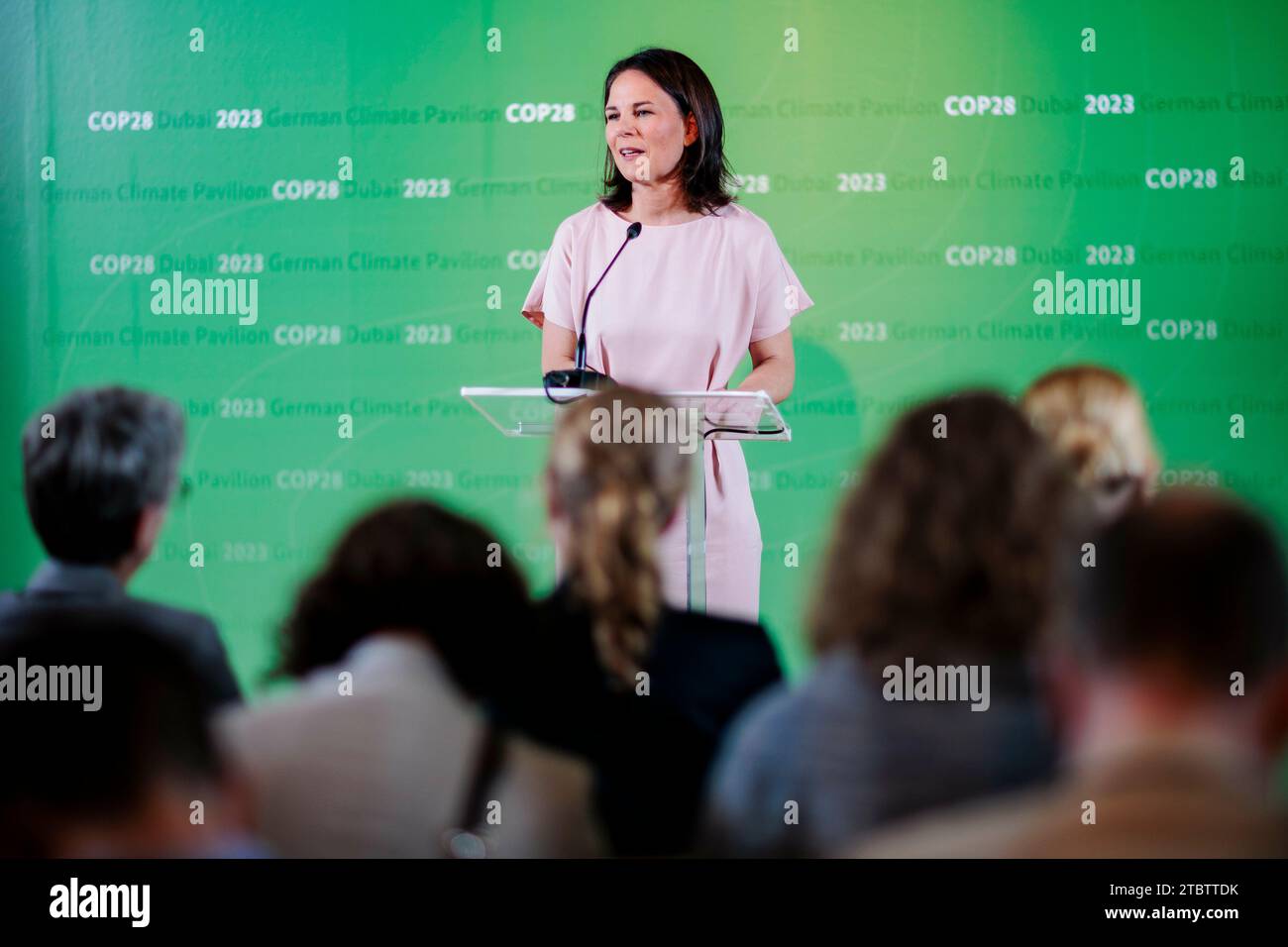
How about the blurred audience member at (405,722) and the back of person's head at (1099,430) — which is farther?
the back of person's head at (1099,430)

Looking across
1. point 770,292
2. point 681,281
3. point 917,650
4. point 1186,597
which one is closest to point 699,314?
point 681,281

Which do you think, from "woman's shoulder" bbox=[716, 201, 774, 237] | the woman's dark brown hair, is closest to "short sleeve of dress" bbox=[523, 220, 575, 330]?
the woman's dark brown hair

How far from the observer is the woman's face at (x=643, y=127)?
3.51 meters

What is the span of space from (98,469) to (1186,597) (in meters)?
2.16

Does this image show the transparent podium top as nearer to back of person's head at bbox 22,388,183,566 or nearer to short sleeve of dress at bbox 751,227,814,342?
short sleeve of dress at bbox 751,227,814,342

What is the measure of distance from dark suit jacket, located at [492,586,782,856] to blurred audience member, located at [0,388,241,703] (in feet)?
2.12

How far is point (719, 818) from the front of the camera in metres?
2.34

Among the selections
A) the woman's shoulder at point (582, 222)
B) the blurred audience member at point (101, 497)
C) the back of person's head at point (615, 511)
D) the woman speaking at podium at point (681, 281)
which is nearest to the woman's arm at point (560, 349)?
the woman speaking at podium at point (681, 281)

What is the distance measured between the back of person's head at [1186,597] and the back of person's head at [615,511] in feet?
2.86

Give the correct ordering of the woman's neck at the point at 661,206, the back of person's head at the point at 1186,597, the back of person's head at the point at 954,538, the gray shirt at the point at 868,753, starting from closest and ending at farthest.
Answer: the back of person's head at the point at 1186,597, the gray shirt at the point at 868,753, the back of person's head at the point at 954,538, the woman's neck at the point at 661,206

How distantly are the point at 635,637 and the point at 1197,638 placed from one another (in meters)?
1.09

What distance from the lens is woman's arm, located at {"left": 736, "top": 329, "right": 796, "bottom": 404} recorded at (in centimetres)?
353

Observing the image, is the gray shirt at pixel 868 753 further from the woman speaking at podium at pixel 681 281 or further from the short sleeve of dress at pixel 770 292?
the short sleeve of dress at pixel 770 292
